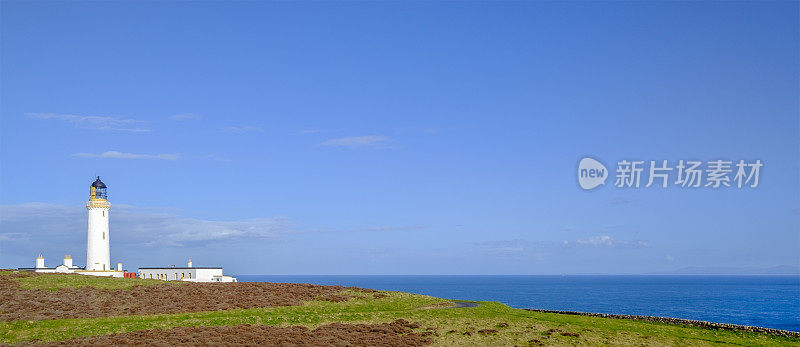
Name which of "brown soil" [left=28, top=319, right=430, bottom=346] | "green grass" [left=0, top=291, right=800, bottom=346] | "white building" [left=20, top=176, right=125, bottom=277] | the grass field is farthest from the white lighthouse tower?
"brown soil" [left=28, top=319, right=430, bottom=346]

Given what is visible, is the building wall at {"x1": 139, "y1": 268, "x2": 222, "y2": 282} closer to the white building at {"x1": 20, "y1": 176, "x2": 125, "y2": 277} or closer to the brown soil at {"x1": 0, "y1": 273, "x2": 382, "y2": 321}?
the white building at {"x1": 20, "y1": 176, "x2": 125, "y2": 277}

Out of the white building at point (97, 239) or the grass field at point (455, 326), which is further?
the white building at point (97, 239)

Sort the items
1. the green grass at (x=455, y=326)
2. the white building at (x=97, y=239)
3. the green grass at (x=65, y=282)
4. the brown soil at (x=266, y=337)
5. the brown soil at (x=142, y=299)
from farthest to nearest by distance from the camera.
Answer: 1. the white building at (x=97, y=239)
2. the green grass at (x=65, y=282)
3. the brown soil at (x=142, y=299)
4. the green grass at (x=455, y=326)
5. the brown soil at (x=266, y=337)

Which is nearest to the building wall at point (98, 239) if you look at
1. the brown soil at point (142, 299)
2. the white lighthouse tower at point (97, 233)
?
the white lighthouse tower at point (97, 233)

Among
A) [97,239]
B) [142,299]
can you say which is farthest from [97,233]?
[142,299]

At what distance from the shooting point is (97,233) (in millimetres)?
97750

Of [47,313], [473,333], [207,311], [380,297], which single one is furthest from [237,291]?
[473,333]

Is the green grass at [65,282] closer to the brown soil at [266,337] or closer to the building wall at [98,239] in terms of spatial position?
the brown soil at [266,337]

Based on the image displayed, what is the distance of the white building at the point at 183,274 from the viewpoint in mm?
102562

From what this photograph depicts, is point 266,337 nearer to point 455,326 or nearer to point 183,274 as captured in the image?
point 455,326

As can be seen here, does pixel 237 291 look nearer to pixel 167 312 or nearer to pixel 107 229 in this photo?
pixel 167 312

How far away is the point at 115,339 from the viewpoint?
40.4 meters

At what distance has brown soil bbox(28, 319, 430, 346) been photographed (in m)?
40.1

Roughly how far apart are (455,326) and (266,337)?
1485 cm
